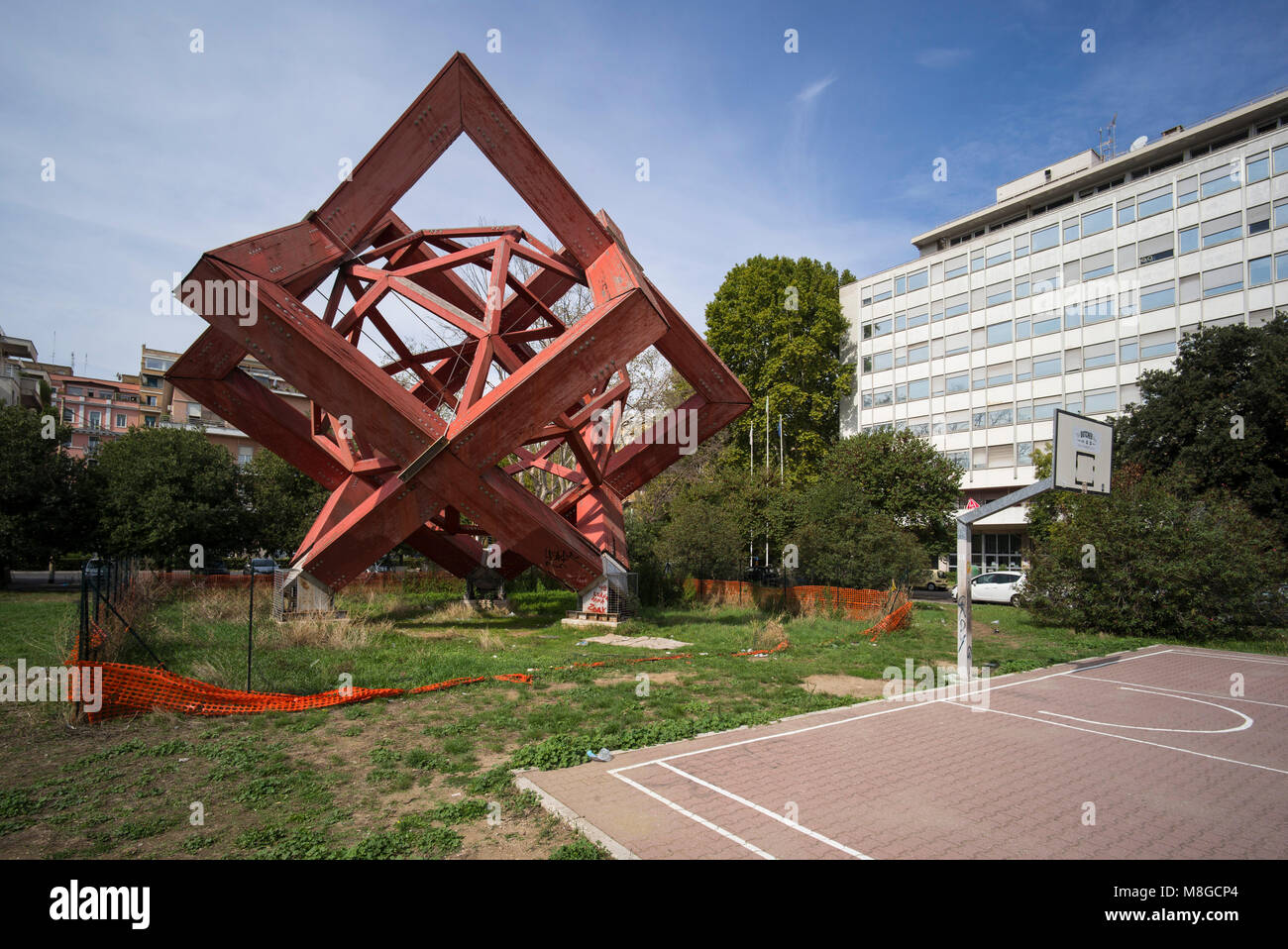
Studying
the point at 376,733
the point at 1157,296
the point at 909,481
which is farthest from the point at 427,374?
A: the point at 1157,296

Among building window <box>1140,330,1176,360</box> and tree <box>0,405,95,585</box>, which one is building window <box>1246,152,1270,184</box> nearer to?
building window <box>1140,330,1176,360</box>

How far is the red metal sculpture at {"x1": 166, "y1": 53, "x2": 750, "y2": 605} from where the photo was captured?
43.4 feet

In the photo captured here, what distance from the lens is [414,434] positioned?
1388cm

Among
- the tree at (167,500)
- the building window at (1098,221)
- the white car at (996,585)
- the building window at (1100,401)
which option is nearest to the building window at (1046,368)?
the building window at (1100,401)

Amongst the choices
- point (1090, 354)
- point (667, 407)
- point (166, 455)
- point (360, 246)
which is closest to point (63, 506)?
point (166, 455)

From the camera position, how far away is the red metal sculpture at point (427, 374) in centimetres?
1323

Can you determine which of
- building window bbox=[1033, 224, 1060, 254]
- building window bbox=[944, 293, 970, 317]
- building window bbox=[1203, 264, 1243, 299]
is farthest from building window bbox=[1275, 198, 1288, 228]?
building window bbox=[944, 293, 970, 317]

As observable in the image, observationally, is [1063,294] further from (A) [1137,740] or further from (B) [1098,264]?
(A) [1137,740]

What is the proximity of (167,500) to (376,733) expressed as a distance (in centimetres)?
2509

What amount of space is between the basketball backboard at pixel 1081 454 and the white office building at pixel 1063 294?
27568mm

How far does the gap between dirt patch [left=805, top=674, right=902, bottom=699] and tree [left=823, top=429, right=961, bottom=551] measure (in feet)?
65.9

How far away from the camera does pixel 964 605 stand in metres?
12.0

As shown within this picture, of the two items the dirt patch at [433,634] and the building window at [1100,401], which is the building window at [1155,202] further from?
the dirt patch at [433,634]

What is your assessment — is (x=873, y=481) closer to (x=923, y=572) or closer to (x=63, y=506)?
(x=923, y=572)
